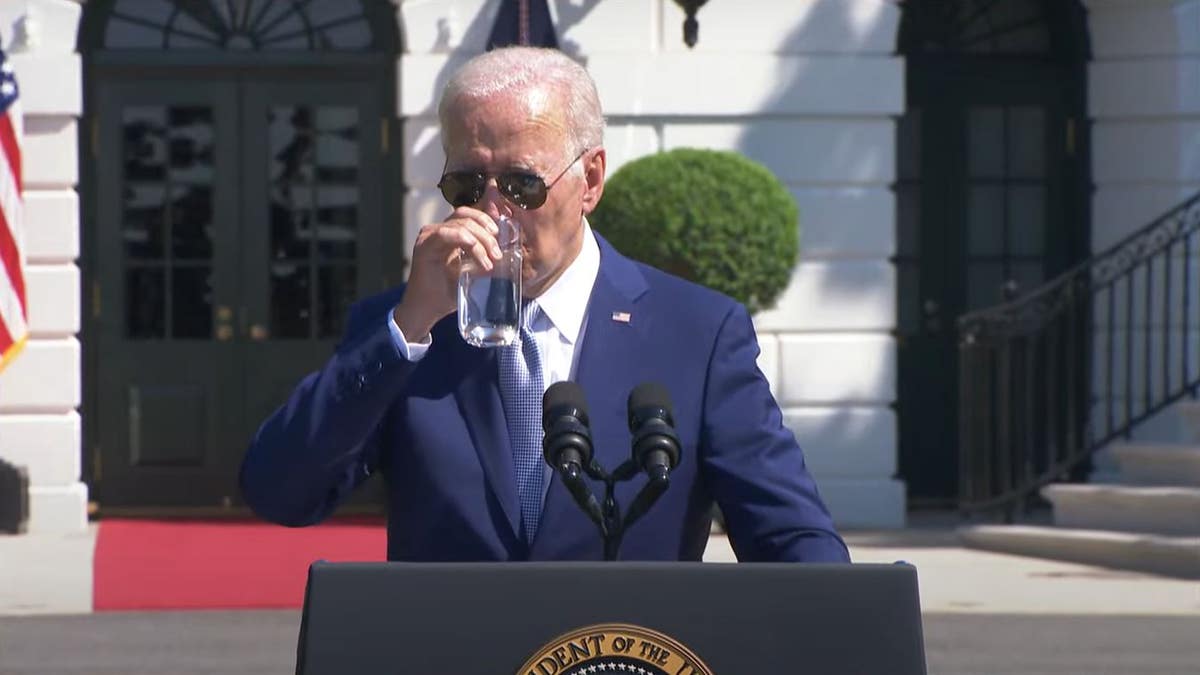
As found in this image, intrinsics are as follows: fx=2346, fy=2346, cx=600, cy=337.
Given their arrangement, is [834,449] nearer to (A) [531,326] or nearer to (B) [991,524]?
(B) [991,524]

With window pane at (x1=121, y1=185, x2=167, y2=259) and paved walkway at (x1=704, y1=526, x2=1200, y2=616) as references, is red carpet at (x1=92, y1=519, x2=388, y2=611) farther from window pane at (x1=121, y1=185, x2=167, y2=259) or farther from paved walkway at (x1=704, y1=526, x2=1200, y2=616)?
paved walkway at (x1=704, y1=526, x2=1200, y2=616)

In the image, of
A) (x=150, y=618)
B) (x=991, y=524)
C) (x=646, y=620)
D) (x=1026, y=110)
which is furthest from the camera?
(x=1026, y=110)

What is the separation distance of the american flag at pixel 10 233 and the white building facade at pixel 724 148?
0.39 metres

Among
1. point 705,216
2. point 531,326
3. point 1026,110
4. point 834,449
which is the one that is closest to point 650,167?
point 705,216

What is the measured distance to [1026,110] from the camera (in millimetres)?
15328

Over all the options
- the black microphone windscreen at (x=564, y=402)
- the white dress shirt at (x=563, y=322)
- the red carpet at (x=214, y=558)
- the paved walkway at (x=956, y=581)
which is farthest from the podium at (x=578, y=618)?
the red carpet at (x=214, y=558)

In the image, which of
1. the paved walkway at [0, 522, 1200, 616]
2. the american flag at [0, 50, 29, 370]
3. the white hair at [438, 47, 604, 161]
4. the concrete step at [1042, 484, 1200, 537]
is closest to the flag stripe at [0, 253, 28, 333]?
the american flag at [0, 50, 29, 370]

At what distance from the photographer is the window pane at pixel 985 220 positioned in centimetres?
1528

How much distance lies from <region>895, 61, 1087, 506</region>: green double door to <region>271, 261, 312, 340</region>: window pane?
3839 millimetres

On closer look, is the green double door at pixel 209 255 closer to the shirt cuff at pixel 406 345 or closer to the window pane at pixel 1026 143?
the window pane at pixel 1026 143

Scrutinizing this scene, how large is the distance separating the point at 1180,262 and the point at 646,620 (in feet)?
41.1

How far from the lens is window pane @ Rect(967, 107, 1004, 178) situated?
1528 cm

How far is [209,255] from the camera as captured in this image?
47.4ft

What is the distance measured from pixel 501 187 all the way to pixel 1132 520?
10.5 metres
